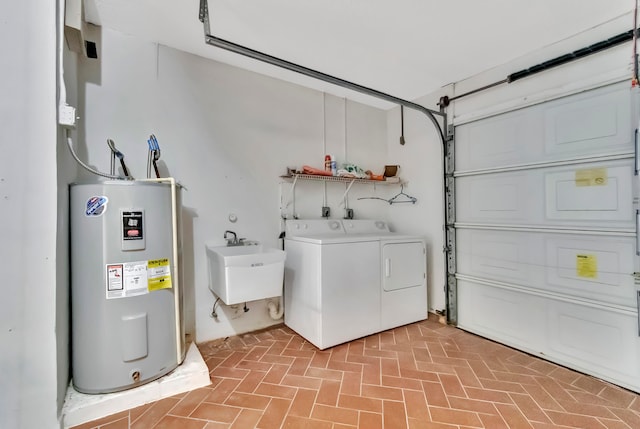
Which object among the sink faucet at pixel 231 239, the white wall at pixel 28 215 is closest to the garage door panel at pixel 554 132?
the sink faucet at pixel 231 239

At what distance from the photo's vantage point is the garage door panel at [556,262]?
76.9 inches

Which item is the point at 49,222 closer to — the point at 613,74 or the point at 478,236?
the point at 478,236

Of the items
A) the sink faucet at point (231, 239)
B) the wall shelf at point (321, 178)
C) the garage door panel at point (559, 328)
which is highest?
the wall shelf at point (321, 178)

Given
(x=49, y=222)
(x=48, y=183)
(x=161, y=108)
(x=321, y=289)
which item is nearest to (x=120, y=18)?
(x=161, y=108)

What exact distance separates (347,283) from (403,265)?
716 millimetres

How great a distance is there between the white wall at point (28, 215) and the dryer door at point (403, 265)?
7.91 feet

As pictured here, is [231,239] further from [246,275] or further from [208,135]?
[208,135]

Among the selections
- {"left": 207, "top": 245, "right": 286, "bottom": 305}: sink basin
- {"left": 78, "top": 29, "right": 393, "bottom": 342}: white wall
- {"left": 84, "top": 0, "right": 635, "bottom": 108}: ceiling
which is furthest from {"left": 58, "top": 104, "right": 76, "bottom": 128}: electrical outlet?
{"left": 207, "top": 245, "right": 286, "bottom": 305}: sink basin

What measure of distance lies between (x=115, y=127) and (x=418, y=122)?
3.06 meters

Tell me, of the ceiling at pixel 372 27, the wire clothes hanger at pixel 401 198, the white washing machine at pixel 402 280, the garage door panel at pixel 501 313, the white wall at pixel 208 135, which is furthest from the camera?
the wire clothes hanger at pixel 401 198

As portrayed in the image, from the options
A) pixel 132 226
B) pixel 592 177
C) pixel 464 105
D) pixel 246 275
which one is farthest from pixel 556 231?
pixel 132 226

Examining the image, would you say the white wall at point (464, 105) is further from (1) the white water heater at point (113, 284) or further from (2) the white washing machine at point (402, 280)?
(1) the white water heater at point (113, 284)

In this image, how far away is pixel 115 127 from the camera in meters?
2.17

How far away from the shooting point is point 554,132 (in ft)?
7.32
